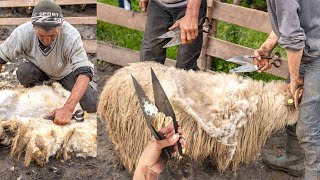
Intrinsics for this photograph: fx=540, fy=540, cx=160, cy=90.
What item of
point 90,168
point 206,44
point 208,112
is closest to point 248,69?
point 208,112

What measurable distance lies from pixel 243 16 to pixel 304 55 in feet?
5.55

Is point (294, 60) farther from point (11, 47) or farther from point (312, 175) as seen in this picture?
point (11, 47)

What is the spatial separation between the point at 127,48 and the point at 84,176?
7.45ft

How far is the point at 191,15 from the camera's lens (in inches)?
136

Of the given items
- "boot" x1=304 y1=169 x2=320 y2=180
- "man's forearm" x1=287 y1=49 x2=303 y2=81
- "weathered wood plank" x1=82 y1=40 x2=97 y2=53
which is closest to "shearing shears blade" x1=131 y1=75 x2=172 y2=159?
"weathered wood plank" x1=82 y1=40 x2=97 y2=53

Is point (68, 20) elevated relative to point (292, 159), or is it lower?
elevated

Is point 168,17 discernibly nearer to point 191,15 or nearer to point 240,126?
point 191,15

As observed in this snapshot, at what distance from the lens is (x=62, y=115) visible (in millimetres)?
2959

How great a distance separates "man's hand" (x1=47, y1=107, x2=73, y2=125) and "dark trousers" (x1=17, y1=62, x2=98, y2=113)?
4.6 inches

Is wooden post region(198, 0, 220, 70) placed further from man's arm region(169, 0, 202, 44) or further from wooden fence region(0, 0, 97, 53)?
wooden fence region(0, 0, 97, 53)

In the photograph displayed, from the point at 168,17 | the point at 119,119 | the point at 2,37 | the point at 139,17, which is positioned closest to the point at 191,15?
the point at 168,17

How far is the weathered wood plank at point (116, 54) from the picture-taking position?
5348 millimetres

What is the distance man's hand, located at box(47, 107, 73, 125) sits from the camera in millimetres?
2957

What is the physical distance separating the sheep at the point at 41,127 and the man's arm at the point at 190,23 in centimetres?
80
